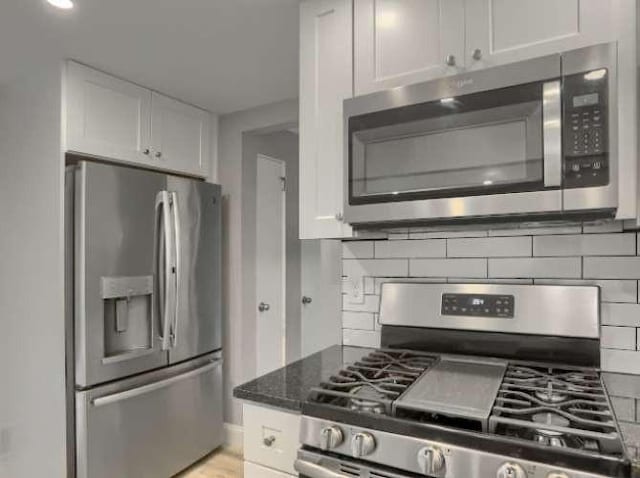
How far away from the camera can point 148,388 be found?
2.27 m

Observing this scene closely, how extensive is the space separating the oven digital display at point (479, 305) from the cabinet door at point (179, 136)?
6.04 ft

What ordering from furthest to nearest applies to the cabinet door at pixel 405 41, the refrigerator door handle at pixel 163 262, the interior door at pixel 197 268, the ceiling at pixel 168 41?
the interior door at pixel 197 268
the refrigerator door handle at pixel 163 262
the ceiling at pixel 168 41
the cabinet door at pixel 405 41

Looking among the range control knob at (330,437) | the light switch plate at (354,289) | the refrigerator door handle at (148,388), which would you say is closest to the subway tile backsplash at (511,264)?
the light switch plate at (354,289)

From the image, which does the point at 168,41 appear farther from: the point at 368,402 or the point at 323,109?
the point at 368,402

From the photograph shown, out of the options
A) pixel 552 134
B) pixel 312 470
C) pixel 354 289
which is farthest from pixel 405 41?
pixel 312 470

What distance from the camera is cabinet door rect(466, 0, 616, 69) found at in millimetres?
1165

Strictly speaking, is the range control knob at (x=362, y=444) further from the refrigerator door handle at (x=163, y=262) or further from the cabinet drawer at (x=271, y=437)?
the refrigerator door handle at (x=163, y=262)

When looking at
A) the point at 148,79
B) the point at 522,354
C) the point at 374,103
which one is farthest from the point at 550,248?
the point at 148,79

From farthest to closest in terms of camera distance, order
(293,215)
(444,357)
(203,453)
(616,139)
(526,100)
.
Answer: (293,215)
(203,453)
(444,357)
(526,100)
(616,139)

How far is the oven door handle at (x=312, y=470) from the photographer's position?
1.12 meters

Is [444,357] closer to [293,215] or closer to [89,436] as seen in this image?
[89,436]

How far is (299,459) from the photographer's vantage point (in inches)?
46.8

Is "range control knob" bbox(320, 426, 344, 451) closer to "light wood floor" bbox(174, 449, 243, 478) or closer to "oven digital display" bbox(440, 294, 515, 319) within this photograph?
"oven digital display" bbox(440, 294, 515, 319)

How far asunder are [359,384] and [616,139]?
986 millimetres
